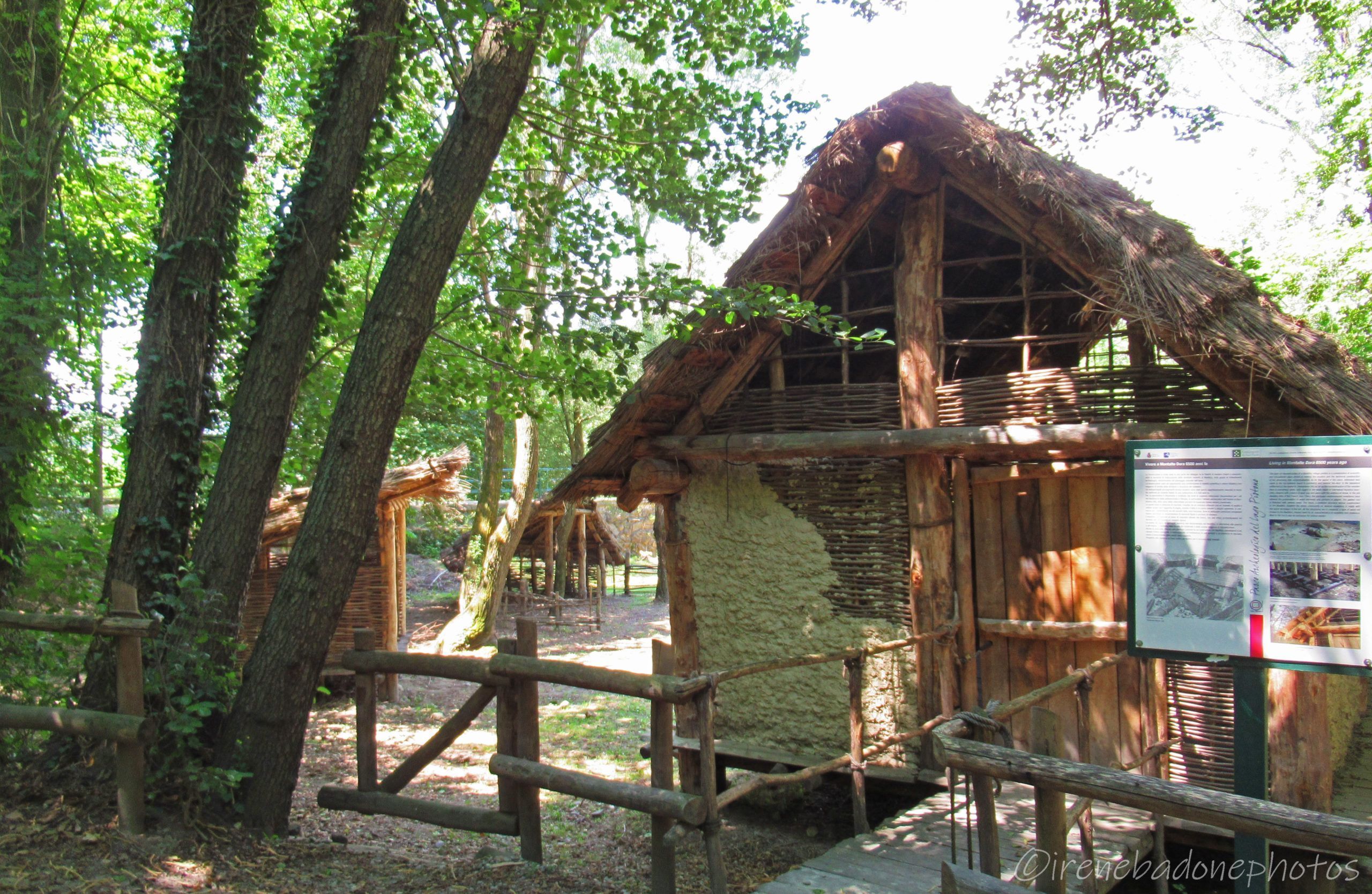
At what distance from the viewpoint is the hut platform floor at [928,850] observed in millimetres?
3857

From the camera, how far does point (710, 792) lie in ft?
13.7

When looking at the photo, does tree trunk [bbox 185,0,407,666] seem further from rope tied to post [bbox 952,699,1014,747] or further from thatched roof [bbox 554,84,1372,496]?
rope tied to post [bbox 952,699,1014,747]

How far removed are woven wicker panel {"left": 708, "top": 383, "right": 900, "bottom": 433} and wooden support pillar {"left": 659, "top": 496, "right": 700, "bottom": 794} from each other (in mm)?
792

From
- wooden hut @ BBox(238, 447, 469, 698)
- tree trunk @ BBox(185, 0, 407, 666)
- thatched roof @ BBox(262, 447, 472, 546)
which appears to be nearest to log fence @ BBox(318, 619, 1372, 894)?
tree trunk @ BBox(185, 0, 407, 666)

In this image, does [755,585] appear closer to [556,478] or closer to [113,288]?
[113,288]

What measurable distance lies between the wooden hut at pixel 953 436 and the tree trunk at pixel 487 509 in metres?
7.32

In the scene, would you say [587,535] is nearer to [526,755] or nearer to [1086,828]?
[526,755]

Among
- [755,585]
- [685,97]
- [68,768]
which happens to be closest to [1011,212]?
[685,97]

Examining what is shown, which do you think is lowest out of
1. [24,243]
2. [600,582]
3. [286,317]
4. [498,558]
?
[600,582]

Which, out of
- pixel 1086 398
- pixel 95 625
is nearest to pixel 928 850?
pixel 1086 398

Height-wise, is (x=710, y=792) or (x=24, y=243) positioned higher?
(x=24, y=243)

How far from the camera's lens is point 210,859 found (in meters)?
4.19

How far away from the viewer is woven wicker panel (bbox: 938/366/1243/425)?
190 inches

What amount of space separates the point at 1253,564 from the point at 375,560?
1031cm
